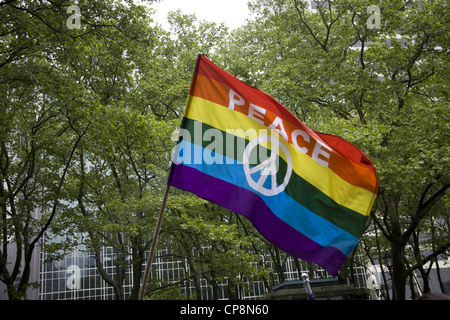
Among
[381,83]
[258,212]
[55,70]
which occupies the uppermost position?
[55,70]

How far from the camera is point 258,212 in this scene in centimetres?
562

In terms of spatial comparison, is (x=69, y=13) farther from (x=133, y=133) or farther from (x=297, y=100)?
(x=297, y=100)

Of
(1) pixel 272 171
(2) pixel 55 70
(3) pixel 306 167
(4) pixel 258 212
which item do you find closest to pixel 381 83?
(3) pixel 306 167

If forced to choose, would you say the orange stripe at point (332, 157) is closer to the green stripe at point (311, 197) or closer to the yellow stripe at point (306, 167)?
the yellow stripe at point (306, 167)

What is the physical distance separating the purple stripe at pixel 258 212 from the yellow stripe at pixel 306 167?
2.34 feet

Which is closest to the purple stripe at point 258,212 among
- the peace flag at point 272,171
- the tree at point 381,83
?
the peace flag at point 272,171

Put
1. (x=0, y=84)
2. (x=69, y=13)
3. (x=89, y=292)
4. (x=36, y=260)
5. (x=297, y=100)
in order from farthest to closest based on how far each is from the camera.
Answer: (x=89, y=292)
(x=36, y=260)
(x=297, y=100)
(x=0, y=84)
(x=69, y=13)

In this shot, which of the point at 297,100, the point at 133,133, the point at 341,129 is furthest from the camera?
the point at 297,100

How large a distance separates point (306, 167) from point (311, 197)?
0.43 m

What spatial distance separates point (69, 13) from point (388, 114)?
1261cm

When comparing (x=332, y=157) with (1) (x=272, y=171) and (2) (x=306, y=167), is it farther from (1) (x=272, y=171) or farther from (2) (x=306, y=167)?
(1) (x=272, y=171)

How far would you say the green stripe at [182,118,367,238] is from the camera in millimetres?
5621
